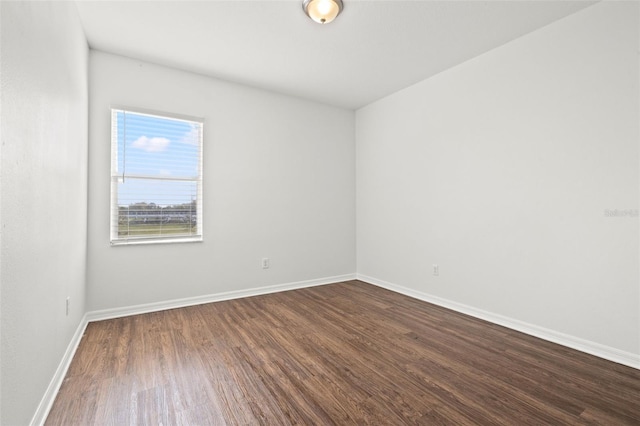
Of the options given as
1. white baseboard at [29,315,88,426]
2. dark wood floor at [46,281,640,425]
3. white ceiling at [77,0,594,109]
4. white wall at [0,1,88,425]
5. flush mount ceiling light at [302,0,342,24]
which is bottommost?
dark wood floor at [46,281,640,425]

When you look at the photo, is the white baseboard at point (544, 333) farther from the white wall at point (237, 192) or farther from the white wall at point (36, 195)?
the white wall at point (36, 195)

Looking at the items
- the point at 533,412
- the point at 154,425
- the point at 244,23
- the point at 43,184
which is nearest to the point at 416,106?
the point at 244,23

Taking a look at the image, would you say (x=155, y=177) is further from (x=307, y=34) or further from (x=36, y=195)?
(x=307, y=34)

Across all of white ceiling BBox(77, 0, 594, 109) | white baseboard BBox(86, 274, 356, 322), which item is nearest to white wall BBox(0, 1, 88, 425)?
white ceiling BBox(77, 0, 594, 109)

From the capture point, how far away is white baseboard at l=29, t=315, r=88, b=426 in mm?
1501

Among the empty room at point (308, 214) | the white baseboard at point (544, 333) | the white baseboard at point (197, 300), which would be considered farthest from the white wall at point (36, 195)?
the white baseboard at point (544, 333)

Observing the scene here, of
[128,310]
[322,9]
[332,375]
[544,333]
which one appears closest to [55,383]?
[128,310]

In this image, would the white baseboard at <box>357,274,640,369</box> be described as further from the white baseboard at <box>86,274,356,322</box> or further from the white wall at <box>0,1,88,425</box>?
the white wall at <box>0,1,88,425</box>

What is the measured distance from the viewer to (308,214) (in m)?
4.36

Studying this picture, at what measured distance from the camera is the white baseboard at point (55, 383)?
1.50m

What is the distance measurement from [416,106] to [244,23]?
2.26m

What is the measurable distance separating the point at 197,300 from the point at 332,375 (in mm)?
2130

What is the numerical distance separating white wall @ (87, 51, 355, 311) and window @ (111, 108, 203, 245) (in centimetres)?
9

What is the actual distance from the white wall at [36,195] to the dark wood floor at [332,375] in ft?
1.26
